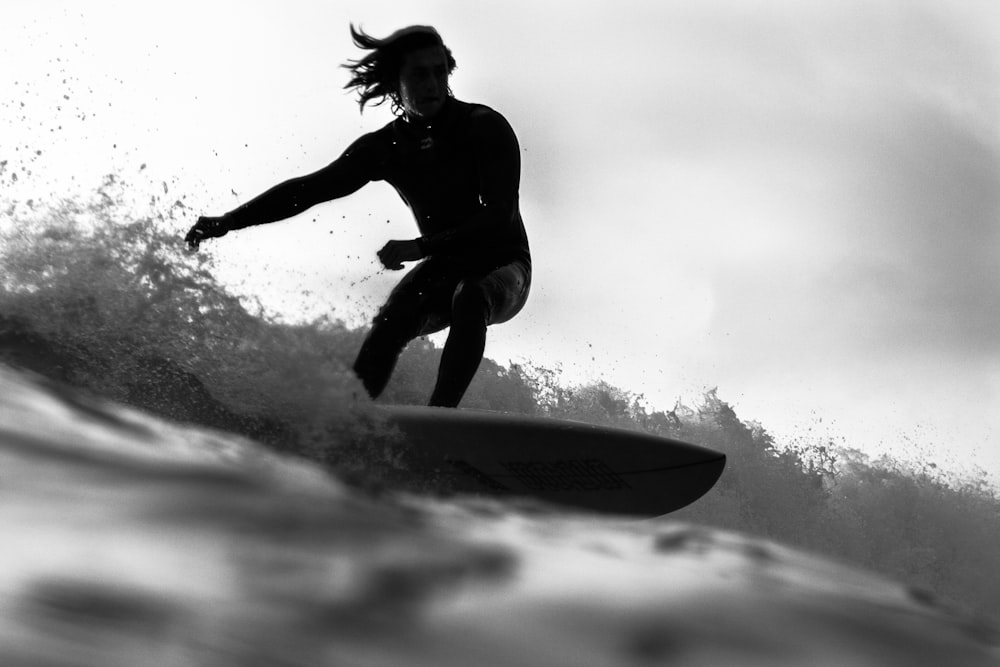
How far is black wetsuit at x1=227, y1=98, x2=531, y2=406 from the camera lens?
313cm

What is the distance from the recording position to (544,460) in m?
2.98

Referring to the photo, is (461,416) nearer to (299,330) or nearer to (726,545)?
(299,330)

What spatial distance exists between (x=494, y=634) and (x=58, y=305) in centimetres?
329

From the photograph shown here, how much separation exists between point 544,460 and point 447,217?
915 millimetres


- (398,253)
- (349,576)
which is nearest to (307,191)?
(398,253)

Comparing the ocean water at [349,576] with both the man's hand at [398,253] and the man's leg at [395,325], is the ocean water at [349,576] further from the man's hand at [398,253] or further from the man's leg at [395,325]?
the man's leg at [395,325]

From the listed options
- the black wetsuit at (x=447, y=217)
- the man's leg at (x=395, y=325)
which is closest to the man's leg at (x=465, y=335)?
the black wetsuit at (x=447, y=217)

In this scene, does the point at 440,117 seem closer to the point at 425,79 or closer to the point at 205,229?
the point at 425,79

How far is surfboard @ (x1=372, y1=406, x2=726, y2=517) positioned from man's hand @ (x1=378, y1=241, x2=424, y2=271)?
1.38ft

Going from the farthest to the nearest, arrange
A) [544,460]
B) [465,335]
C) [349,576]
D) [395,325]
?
[395,325] < [465,335] < [544,460] < [349,576]

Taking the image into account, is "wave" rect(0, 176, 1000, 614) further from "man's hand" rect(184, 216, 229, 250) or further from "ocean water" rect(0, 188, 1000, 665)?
"ocean water" rect(0, 188, 1000, 665)

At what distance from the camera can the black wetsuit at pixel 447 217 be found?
313 centimetres

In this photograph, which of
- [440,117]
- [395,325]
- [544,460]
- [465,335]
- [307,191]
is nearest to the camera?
[544,460]

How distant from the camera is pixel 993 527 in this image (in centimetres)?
812
